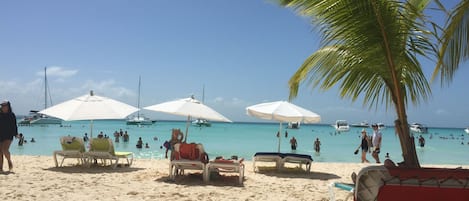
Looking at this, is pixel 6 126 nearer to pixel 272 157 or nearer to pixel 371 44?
pixel 272 157

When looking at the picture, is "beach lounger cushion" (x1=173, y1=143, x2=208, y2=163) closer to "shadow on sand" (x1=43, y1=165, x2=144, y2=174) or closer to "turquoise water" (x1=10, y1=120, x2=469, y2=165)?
"shadow on sand" (x1=43, y1=165, x2=144, y2=174)

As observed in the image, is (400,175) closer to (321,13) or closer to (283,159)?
(321,13)

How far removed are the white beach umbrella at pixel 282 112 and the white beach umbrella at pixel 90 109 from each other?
10.2 ft

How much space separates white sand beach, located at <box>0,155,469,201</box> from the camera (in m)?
6.40

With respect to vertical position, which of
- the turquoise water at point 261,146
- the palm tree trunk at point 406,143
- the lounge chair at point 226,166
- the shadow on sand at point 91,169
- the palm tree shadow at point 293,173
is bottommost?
the turquoise water at point 261,146

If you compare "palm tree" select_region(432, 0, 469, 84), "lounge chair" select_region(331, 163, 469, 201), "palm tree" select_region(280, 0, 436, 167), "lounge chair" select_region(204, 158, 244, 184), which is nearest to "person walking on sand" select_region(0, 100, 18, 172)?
"lounge chair" select_region(204, 158, 244, 184)

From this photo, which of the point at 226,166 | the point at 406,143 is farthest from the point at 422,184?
the point at 226,166

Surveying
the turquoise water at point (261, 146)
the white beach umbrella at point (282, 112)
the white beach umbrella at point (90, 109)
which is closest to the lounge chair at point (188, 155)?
the white beach umbrella at point (90, 109)

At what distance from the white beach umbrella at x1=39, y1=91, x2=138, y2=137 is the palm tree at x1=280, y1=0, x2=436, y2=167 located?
6453 millimetres

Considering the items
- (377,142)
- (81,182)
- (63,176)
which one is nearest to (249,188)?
(81,182)

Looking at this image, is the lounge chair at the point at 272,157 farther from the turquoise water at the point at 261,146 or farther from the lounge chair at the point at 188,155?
the turquoise water at the point at 261,146

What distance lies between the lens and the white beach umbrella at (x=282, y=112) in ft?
32.9

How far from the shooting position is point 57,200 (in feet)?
19.3

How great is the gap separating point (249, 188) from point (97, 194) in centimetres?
268
